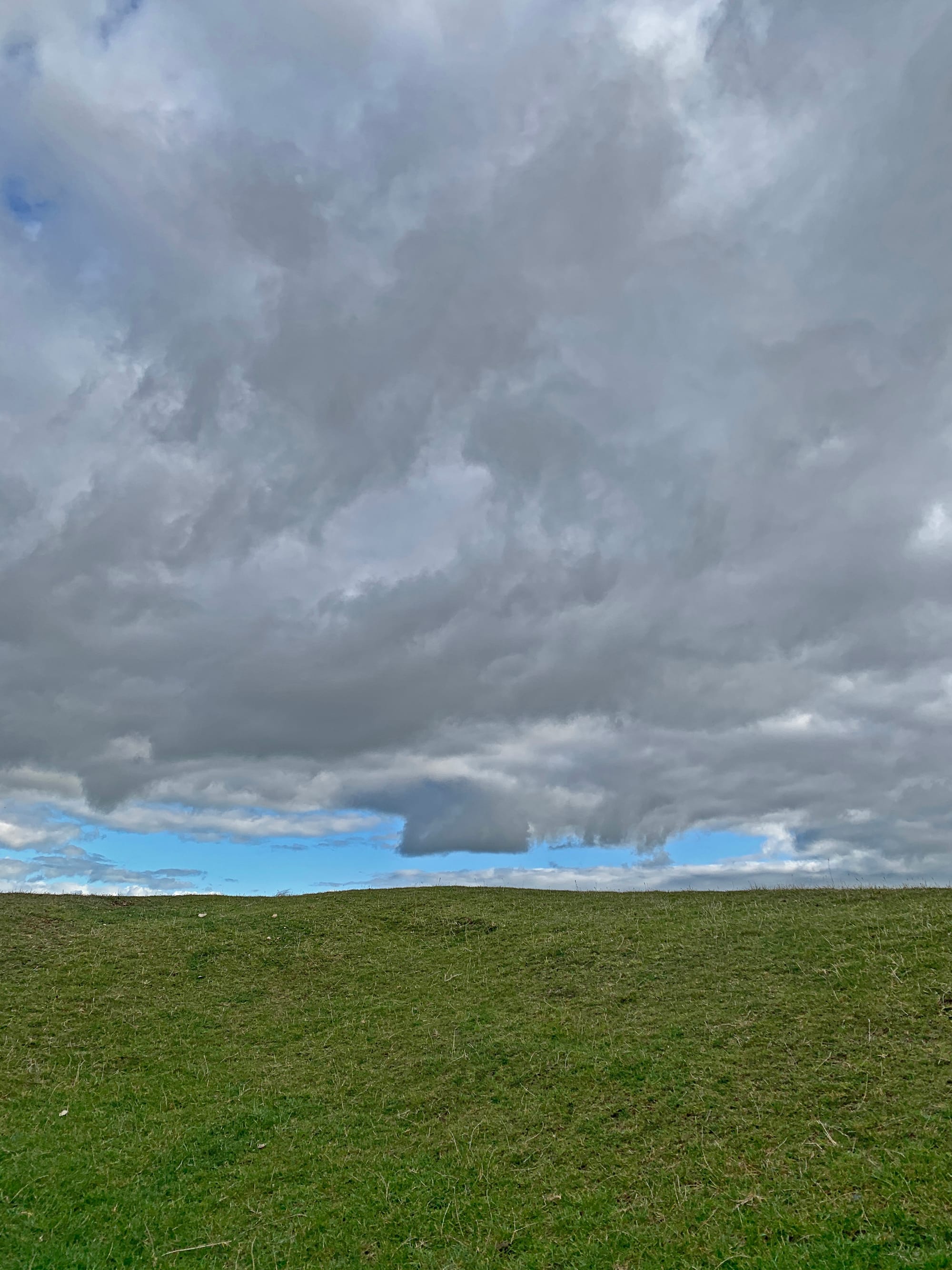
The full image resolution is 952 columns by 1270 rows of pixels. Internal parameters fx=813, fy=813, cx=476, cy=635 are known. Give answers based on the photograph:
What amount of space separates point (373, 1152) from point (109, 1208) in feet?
11.7

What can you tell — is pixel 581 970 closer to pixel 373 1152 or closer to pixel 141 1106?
pixel 373 1152

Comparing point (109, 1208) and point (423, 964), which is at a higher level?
point (423, 964)

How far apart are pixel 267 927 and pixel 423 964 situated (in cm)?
608

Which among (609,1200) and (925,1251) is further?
(609,1200)

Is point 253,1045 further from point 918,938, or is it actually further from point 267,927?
point 918,938

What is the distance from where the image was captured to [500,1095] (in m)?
13.0

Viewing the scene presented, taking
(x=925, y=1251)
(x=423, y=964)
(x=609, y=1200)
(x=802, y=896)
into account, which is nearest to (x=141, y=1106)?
(x=423, y=964)

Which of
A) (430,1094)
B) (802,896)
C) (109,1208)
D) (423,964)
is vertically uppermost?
(802,896)

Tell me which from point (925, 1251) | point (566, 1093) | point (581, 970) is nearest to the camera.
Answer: point (925, 1251)

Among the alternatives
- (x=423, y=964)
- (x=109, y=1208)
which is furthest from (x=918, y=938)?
Result: (x=109, y=1208)

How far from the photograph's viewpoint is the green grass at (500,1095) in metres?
9.39

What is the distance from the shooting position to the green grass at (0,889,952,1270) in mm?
9391

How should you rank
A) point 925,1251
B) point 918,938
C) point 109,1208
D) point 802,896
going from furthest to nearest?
point 802,896, point 918,938, point 109,1208, point 925,1251

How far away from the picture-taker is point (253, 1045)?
16.4 meters
